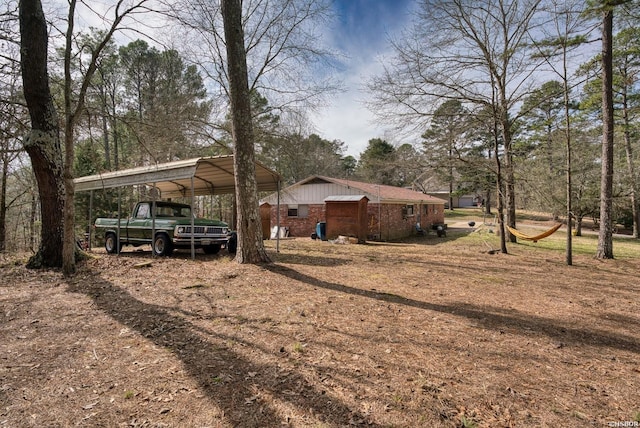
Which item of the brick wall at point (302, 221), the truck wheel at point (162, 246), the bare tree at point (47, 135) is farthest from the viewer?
the brick wall at point (302, 221)

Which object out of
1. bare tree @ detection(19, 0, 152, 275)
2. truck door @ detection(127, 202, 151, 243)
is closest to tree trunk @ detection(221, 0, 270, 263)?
bare tree @ detection(19, 0, 152, 275)

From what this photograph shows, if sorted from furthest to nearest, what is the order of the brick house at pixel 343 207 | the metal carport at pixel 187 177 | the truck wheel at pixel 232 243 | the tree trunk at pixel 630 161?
the tree trunk at pixel 630 161, the brick house at pixel 343 207, the truck wheel at pixel 232 243, the metal carport at pixel 187 177

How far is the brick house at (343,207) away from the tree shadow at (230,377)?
1230cm

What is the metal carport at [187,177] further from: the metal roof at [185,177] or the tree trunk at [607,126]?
the tree trunk at [607,126]

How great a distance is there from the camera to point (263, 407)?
237cm

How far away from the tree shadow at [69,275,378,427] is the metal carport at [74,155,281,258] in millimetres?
4794

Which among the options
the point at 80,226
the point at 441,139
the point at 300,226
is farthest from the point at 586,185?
the point at 80,226

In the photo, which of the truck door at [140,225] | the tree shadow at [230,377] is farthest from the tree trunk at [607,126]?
the truck door at [140,225]

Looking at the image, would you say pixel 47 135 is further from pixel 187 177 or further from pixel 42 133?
pixel 187 177

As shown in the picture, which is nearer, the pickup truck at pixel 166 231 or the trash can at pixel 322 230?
the pickup truck at pixel 166 231

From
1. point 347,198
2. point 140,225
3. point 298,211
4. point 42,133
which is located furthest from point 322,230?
point 42,133

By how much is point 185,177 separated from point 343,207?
9.08 metres

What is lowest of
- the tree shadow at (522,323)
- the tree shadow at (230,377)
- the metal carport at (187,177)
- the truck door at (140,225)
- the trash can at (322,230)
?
the tree shadow at (522,323)

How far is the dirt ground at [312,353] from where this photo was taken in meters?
2.33
